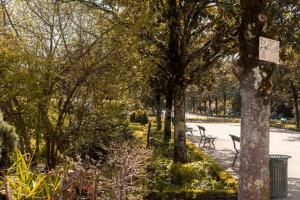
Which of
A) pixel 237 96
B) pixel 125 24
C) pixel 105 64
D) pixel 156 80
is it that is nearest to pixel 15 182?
pixel 105 64

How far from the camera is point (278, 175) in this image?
9.25 meters

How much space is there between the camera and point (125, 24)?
9664 mm

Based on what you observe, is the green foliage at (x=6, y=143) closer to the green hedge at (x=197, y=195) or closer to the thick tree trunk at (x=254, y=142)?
the green hedge at (x=197, y=195)

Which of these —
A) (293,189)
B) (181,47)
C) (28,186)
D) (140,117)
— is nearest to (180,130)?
(181,47)

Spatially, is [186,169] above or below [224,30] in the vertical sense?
below

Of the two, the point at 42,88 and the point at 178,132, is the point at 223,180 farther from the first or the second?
the point at 42,88

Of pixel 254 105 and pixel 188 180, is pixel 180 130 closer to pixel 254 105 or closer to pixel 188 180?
pixel 188 180

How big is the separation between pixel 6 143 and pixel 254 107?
13.6 ft

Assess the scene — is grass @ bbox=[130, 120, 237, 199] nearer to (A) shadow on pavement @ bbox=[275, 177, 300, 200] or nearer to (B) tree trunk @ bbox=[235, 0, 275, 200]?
(A) shadow on pavement @ bbox=[275, 177, 300, 200]

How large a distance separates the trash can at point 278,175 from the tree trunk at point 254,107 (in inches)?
170

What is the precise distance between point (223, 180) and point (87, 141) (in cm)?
315

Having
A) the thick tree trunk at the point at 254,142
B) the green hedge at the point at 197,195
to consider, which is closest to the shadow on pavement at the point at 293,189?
the green hedge at the point at 197,195

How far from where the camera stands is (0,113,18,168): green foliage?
23.6 ft

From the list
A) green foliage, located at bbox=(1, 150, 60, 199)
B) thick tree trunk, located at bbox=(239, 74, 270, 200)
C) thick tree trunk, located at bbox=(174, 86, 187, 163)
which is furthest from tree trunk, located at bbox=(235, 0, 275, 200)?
thick tree trunk, located at bbox=(174, 86, 187, 163)
